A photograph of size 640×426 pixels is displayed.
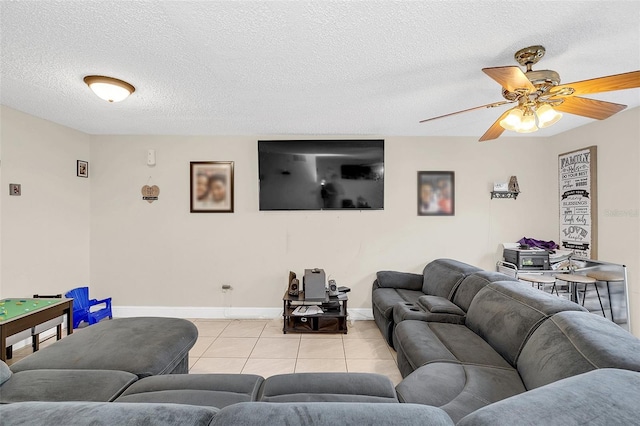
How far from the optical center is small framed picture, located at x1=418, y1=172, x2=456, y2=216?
12.8 feet

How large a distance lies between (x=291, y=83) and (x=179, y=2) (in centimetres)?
99

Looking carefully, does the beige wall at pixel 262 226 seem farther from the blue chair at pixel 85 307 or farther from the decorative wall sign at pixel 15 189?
the decorative wall sign at pixel 15 189

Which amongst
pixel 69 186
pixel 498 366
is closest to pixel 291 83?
pixel 498 366

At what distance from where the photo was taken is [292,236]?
391 cm

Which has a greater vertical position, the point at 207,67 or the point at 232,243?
the point at 207,67

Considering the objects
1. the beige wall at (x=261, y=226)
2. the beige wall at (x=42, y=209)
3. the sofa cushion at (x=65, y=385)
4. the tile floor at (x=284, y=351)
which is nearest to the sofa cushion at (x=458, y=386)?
the tile floor at (x=284, y=351)

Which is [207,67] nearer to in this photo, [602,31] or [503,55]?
[503,55]

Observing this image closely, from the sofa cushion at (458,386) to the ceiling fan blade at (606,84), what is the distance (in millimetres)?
1670

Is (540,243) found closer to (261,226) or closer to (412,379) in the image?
(412,379)

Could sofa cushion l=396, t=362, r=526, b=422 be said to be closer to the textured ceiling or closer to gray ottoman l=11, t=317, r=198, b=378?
gray ottoman l=11, t=317, r=198, b=378

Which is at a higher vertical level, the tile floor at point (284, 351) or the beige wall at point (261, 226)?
the beige wall at point (261, 226)

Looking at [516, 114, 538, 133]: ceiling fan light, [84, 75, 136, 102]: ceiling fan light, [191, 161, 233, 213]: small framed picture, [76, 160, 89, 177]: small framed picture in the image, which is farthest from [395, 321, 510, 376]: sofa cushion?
[76, 160, 89, 177]: small framed picture

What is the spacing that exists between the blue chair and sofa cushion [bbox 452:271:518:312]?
4.03 m

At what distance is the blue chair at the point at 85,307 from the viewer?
3.32 m
